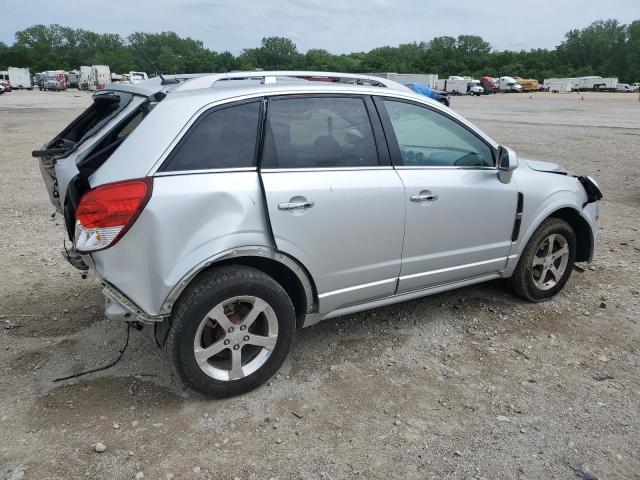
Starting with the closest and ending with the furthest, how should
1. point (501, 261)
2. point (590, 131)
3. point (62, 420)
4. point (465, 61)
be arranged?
point (62, 420) < point (501, 261) < point (590, 131) < point (465, 61)

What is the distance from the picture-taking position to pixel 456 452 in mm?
2824

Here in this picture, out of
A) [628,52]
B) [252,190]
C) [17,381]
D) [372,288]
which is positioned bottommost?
[17,381]

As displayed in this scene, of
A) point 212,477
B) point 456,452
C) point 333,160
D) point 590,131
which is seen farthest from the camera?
point 590,131

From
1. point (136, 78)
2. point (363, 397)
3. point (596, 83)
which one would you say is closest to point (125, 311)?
point (363, 397)

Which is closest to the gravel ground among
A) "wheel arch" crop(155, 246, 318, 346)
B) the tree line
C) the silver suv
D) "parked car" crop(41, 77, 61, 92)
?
the silver suv

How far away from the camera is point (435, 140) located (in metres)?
4.05

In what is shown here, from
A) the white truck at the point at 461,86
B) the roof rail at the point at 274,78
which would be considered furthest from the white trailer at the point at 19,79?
the roof rail at the point at 274,78

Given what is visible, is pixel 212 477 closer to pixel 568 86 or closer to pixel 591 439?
pixel 591 439

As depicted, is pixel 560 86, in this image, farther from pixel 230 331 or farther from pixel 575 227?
pixel 230 331

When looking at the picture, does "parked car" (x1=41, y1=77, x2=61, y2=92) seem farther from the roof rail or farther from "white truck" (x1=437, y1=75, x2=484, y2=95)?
the roof rail

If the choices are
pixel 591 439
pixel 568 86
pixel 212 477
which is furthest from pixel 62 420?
pixel 568 86

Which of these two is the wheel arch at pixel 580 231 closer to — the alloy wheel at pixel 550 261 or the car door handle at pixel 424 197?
the alloy wheel at pixel 550 261

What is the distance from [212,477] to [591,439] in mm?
2029

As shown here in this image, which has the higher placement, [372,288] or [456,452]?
[372,288]
